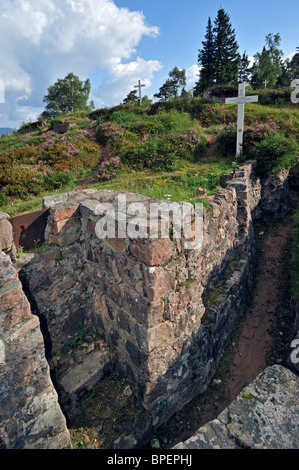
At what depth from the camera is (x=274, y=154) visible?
8.74 meters

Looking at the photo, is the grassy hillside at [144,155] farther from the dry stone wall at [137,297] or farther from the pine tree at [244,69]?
the pine tree at [244,69]

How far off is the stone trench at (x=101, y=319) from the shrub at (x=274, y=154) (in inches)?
204

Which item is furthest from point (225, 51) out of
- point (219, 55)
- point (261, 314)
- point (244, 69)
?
point (261, 314)

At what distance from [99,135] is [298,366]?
14612mm

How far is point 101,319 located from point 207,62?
34.2m

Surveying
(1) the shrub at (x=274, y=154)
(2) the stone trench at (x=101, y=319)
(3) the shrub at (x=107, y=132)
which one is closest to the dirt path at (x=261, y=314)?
(2) the stone trench at (x=101, y=319)

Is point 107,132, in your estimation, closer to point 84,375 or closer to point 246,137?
point 246,137

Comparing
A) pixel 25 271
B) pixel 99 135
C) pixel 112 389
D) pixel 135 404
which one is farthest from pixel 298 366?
→ pixel 99 135

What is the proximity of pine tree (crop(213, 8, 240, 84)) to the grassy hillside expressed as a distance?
49.1ft

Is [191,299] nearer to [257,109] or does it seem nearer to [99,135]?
[99,135]

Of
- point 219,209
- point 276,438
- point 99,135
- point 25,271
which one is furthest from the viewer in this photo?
point 99,135

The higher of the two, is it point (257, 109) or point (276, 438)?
point (257, 109)

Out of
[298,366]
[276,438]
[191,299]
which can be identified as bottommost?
[298,366]

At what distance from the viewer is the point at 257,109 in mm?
14867
